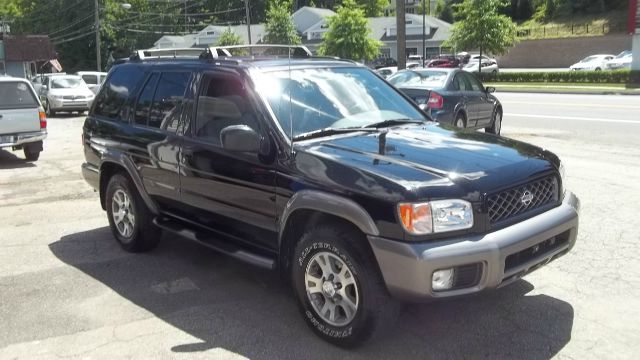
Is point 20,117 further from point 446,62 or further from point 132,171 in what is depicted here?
point 446,62

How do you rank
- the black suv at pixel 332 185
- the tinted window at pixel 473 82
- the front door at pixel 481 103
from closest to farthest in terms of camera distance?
the black suv at pixel 332 185 → the front door at pixel 481 103 → the tinted window at pixel 473 82

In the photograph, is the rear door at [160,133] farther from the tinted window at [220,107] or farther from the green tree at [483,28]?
the green tree at [483,28]

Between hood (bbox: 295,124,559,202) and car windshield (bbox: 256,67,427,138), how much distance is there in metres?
0.24

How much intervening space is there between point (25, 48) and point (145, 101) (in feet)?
178

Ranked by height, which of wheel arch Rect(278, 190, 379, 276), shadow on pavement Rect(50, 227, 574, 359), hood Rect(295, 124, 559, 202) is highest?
hood Rect(295, 124, 559, 202)

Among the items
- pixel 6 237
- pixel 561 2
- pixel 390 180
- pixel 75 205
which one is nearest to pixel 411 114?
pixel 390 180

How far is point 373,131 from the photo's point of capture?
4539 millimetres

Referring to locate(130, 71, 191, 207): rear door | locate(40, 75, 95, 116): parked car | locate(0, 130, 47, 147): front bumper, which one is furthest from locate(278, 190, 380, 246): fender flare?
locate(40, 75, 95, 116): parked car

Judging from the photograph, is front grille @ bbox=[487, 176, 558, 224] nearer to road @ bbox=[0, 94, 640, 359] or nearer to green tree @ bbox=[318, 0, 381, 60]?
road @ bbox=[0, 94, 640, 359]

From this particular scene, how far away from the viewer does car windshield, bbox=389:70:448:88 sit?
12367 mm

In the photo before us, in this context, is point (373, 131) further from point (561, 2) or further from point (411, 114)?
point (561, 2)

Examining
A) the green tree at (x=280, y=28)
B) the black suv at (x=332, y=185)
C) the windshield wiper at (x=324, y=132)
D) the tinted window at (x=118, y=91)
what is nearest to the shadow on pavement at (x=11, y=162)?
the tinted window at (x=118, y=91)

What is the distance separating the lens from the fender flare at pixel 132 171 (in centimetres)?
557

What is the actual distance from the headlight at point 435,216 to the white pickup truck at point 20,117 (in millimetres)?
10444
